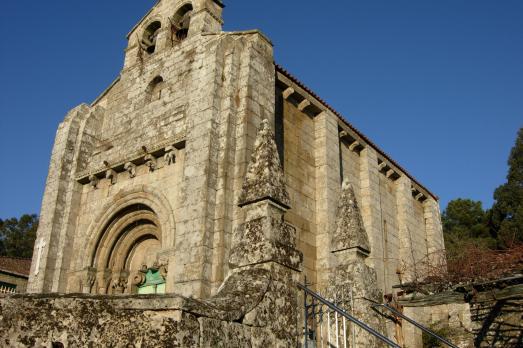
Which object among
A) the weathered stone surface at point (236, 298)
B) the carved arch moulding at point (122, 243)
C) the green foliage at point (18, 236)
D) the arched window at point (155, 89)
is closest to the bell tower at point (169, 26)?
the arched window at point (155, 89)

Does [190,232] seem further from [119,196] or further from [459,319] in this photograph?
[459,319]

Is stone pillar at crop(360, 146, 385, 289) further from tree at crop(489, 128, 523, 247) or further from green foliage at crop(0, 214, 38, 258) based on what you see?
green foliage at crop(0, 214, 38, 258)

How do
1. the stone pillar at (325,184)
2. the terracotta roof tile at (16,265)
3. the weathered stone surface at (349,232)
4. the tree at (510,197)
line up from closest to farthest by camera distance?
the weathered stone surface at (349,232) → the stone pillar at (325,184) → the terracotta roof tile at (16,265) → the tree at (510,197)

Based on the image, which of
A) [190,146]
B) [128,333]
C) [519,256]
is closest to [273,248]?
[128,333]

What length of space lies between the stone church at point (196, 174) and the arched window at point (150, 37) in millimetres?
50

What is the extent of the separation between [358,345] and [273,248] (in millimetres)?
2635

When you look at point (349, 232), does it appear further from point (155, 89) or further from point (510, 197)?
point (510, 197)

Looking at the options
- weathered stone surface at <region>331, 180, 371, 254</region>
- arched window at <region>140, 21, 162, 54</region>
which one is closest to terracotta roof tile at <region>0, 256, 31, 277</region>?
arched window at <region>140, 21, 162, 54</region>

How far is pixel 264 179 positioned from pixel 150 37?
12.2m

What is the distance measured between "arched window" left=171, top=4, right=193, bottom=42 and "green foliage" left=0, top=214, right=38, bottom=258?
3101 centimetres

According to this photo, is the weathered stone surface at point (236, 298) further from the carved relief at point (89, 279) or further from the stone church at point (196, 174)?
the carved relief at point (89, 279)

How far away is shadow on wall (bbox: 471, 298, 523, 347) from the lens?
40.0 ft

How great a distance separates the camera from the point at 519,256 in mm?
11172

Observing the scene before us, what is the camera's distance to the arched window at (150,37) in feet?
52.7
